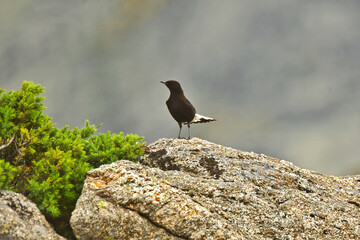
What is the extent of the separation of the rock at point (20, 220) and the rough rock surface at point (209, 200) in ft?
2.19

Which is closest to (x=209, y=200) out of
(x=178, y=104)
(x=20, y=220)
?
(x=20, y=220)

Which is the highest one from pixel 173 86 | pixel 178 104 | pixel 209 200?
pixel 173 86

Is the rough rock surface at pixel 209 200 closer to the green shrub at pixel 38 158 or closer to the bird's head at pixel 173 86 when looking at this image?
the green shrub at pixel 38 158

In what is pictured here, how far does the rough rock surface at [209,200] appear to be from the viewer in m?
7.41

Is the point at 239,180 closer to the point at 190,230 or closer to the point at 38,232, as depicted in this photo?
the point at 190,230

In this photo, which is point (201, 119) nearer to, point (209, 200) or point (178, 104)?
point (178, 104)

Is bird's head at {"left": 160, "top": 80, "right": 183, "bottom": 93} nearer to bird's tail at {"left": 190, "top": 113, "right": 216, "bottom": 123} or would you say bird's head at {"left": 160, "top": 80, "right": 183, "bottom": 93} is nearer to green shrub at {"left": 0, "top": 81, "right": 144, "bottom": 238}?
bird's tail at {"left": 190, "top": 113, "right": 216, "bottom": 123}

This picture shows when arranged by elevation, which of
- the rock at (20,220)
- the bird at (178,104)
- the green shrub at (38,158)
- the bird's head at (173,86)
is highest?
the bird's head at (173,86)

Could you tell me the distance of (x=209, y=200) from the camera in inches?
333

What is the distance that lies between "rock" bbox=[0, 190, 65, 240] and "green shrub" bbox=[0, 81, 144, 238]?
0.33 meters

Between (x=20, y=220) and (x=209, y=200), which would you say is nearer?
(x=20, y=220)

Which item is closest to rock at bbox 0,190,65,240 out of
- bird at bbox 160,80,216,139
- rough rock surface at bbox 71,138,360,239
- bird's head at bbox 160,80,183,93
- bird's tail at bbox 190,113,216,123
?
rough rock surface at bbox 71,138,360,239

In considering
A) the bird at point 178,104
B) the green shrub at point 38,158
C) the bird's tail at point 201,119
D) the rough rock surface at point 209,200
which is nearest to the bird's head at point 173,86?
the bird at point 178,104

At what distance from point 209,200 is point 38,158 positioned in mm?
4491
